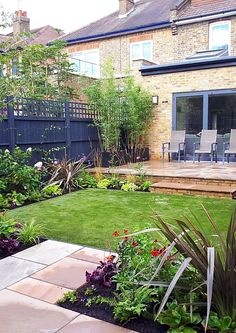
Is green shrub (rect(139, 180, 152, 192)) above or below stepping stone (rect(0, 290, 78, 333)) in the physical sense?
above

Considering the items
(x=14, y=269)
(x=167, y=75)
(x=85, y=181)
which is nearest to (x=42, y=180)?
(x=85, y=181)

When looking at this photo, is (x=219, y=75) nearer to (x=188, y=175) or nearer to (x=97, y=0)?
(x=188, y=175)

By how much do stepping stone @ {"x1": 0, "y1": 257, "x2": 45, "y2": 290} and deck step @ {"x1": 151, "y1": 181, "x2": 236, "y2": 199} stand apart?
3976 mm

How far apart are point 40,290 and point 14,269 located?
0.53 meters

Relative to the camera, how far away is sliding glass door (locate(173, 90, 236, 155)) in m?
9.85

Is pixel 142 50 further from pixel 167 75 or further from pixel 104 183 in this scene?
pixel 104 183

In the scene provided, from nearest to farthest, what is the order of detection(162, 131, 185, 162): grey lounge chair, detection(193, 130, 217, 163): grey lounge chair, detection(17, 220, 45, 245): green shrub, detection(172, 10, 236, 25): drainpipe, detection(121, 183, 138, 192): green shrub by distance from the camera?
1. detection(17, 220, 45, 245): green shrub
2. detection(121, 183, 138, 192): green shrub
3. detection(193, 130, 217, 163): grey lounge chair
4. detection(162, 131, 185, 162): grey lounge chair
5. detection(172, 10, 236, 25): drainpipe

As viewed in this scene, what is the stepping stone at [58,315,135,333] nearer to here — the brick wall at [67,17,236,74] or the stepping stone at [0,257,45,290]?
the stepping stone at [0,257,45,290]

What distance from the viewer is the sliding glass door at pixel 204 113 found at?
985 cm

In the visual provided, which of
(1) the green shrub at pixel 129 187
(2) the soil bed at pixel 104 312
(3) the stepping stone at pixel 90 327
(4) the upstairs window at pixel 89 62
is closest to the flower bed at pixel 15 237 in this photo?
(2) the soil bed at pixel 104 312

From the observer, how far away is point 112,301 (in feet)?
8.04

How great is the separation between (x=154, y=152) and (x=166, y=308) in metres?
9.19

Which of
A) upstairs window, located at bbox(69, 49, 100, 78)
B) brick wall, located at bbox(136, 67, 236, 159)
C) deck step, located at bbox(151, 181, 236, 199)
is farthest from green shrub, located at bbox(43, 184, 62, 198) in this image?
upstairs window, located at bbox(69, 49, 100, 78)

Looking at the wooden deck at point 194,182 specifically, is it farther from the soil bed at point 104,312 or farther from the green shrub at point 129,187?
the soil bed at point 104,312
